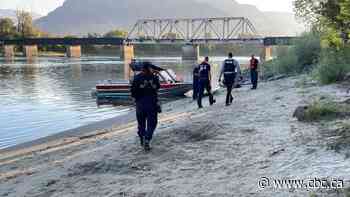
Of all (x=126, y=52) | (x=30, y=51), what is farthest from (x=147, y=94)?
(x=30, y=51)

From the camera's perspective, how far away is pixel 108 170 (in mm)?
8891

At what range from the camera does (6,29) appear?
150m

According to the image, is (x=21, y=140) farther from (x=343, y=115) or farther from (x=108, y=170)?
(x=343, y=115)

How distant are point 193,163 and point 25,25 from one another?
158m

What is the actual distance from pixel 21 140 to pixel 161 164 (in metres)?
9.30

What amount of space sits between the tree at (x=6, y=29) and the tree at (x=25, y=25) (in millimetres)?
2612

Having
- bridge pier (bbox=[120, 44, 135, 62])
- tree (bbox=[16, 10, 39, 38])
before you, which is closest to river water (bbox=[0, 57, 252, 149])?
bridge pier (bbox=[120, 44, 135, 62])

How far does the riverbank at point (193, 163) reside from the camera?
22.3 feet

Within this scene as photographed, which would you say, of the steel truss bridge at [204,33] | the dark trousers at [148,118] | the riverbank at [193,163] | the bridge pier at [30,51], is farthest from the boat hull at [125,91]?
the bridge pier at [30,51]

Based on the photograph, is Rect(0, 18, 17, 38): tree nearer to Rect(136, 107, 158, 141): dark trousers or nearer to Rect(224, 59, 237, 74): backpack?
Rect(224, 59, 237, 74): backpack

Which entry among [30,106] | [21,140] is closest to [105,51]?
[30,106]

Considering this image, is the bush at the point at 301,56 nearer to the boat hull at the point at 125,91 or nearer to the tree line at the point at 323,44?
the tree line at the point at 323,44

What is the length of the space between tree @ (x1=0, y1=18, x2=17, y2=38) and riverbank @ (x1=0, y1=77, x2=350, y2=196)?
14655 cm

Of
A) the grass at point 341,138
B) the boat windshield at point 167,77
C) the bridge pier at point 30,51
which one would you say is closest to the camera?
the grass at point 341,138
